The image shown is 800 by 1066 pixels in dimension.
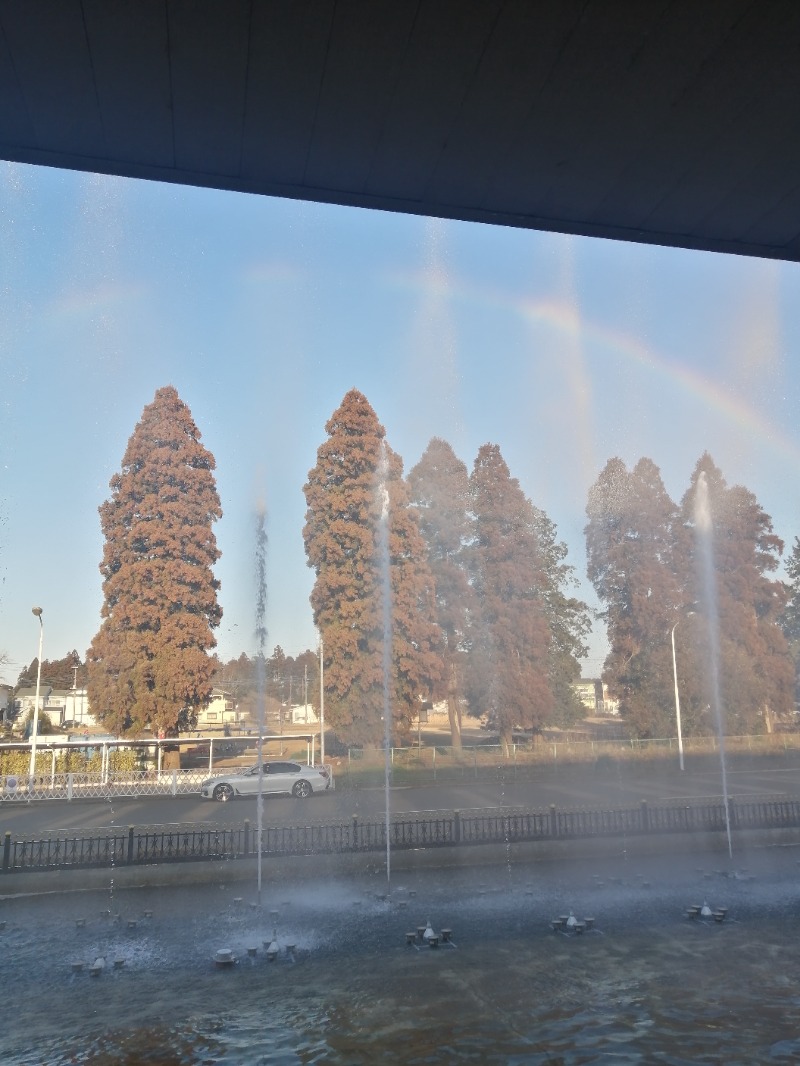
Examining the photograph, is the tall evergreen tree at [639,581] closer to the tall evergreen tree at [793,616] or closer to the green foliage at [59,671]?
the tall evergreen tree at [793,616]

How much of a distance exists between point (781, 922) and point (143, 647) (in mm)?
26870

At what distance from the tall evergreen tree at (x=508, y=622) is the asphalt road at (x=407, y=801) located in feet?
12.3

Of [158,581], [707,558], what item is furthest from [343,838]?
[707,558]

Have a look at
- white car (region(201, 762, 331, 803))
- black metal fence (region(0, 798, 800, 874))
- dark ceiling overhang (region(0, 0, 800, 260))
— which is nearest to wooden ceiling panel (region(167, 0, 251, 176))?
dark ceiling overhang (region(0, 0, 800, 260))

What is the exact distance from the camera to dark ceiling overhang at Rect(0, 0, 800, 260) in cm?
291

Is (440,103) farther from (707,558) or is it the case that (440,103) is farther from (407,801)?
(707,558)

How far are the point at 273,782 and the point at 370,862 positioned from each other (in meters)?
14.0

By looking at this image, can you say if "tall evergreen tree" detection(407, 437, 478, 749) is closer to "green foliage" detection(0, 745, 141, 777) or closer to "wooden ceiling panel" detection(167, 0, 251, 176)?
"green foliage" detection(0, 745, 141, 777)

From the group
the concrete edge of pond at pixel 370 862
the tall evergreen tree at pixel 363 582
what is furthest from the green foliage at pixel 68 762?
the concrete edge of pond at pixel 370 862

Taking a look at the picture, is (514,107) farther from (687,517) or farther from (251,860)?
(687,517)

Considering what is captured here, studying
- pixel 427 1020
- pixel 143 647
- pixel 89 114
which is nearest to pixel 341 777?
pixel 143 647

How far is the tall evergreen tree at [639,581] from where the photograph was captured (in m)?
37.8

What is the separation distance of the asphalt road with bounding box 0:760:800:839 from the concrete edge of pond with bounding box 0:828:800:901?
18.2 feet

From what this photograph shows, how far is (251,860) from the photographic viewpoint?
1409cm
